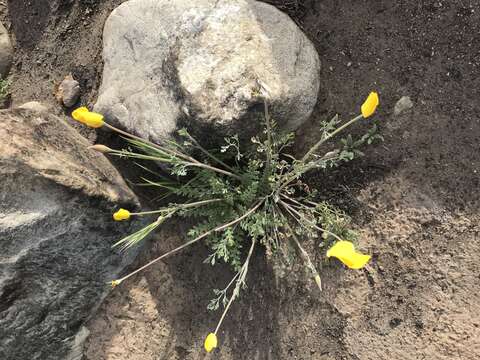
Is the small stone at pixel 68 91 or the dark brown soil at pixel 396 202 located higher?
the small stone at pixel 68 91

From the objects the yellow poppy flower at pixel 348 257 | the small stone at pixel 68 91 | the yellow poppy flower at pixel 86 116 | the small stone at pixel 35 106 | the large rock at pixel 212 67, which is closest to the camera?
the yellow poppy flower at pixel 348 257

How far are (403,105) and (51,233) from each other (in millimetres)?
2231

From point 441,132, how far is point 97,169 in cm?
211

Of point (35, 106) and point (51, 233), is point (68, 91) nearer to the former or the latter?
point (35, 106)

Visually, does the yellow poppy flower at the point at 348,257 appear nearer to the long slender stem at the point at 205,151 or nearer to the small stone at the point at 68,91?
the long slender stem at the point at 205,151

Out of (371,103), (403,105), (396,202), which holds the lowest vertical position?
(396,202)

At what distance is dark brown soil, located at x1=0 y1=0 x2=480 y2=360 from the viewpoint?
8.33 ft

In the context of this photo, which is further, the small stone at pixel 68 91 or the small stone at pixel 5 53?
the small stone at pixel 5 53

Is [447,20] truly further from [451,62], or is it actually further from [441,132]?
[441,132]

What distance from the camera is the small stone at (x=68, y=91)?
A: 3.32 metres

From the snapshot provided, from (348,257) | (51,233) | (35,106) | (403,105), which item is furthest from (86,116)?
(403,105)

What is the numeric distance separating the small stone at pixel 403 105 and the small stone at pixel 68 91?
2.23 m

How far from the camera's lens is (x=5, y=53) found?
346 centimetres

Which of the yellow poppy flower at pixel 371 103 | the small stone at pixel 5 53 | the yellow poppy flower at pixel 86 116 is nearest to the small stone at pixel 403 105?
the yellow poppy flower at pixel 371 103
